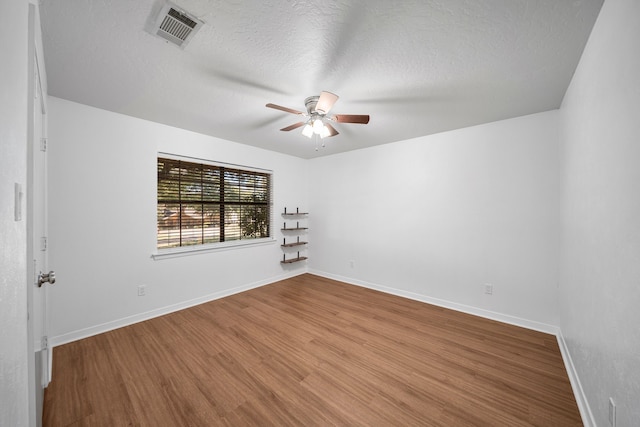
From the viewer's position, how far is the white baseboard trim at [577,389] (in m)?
1.48

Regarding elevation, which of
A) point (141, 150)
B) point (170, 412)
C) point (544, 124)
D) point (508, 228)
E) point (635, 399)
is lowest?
point (170, 412)

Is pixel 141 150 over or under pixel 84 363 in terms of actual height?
over

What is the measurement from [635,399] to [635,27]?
1508mm

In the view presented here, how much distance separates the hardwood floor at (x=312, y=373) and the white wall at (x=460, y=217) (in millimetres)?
477

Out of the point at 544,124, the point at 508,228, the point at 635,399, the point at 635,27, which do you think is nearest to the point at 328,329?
the point at 635,399

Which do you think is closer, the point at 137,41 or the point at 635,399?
the point at 635,399

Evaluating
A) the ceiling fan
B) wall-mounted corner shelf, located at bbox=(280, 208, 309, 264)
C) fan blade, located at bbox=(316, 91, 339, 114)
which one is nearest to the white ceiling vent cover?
the ceiling fan

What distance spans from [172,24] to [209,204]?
99.5 inches

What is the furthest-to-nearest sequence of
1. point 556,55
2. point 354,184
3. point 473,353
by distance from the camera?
point 354,184 → point 473,353 → point 556,55

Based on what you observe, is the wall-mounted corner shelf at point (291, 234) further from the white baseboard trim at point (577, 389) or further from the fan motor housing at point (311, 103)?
the white baseboard trim at point (577, 389)

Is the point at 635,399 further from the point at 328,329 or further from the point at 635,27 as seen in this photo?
the point at 328,329

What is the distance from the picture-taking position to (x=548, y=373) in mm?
1963

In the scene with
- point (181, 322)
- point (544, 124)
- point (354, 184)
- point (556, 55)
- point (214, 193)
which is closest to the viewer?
point (556, 55)

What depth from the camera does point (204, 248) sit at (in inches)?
136
